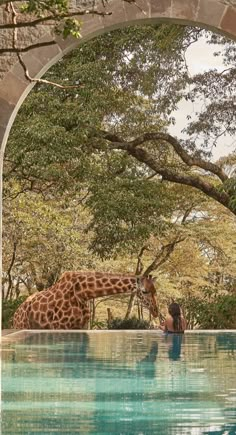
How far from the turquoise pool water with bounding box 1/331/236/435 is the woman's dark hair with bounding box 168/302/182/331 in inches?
64.5

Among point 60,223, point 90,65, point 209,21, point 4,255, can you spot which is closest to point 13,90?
point 209,21

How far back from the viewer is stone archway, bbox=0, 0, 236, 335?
9930 millimetres

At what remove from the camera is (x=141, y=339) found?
12.3 m

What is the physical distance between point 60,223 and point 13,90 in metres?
9.64

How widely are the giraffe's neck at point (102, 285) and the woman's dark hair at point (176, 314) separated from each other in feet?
8.51

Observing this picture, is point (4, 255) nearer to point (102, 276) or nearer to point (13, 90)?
point (102, 276)

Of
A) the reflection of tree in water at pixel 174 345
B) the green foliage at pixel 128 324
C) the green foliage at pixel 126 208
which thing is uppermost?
the green foliage at pixel 126 208

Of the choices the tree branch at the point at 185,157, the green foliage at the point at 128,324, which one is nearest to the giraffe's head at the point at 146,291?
the green foliage at the point at 128,324

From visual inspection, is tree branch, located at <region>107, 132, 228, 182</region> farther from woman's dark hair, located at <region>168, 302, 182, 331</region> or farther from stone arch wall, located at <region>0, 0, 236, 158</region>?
stone arch wall, located at <region>0, 0, 236, 158</region>

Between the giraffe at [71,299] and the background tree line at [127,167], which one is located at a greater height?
the background tree line at [127,167]

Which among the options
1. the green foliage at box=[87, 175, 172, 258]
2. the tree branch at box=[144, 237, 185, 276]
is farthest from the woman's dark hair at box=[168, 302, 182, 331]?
the tree branch at box=[144, 237, 185, 276]

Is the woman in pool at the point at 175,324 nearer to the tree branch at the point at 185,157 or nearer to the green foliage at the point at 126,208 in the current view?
the green foliage at the point at 126,208

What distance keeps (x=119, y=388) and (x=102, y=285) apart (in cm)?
971

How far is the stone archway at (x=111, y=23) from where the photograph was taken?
993cm
